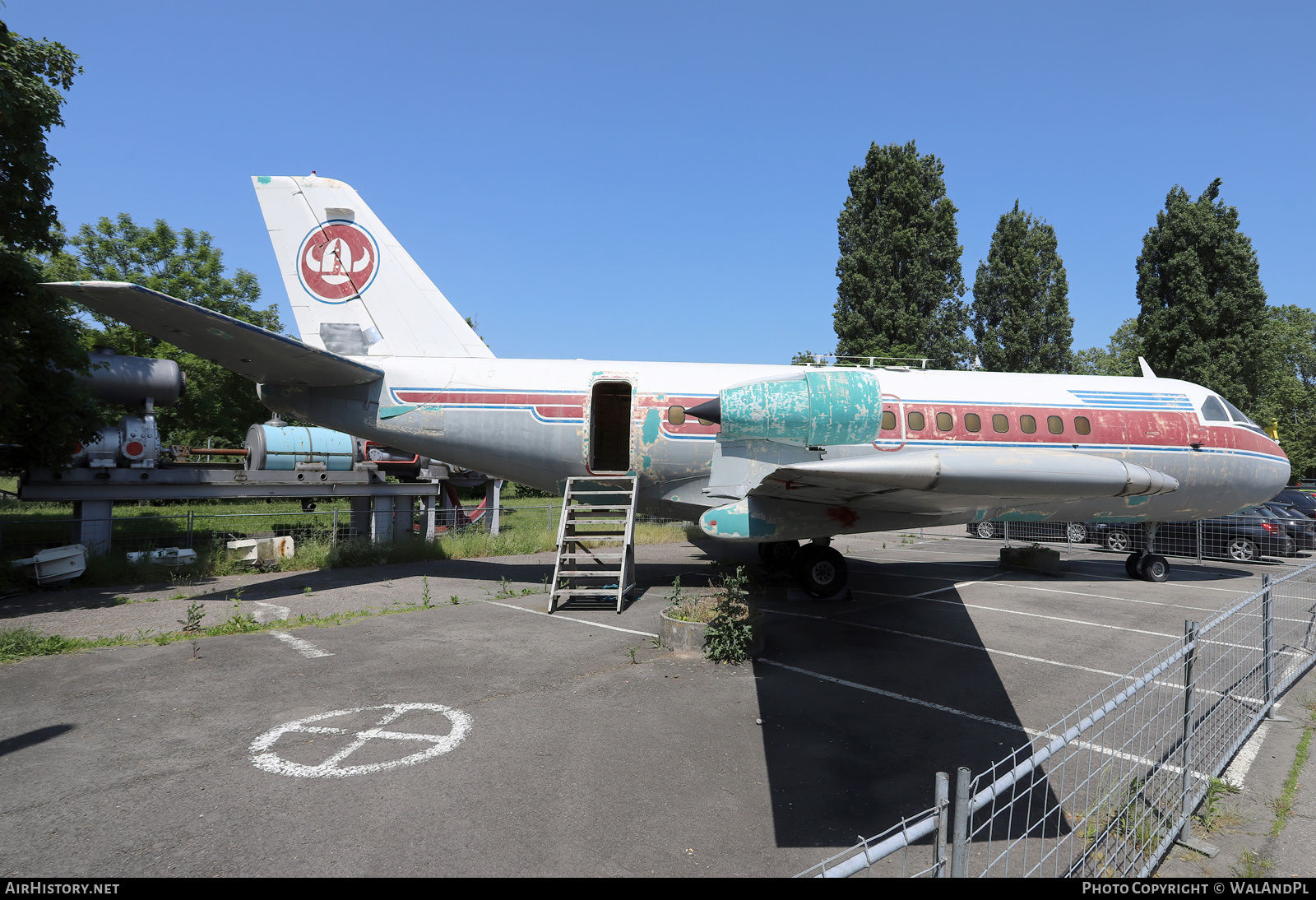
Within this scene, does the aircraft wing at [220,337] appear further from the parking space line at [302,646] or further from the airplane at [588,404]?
the parking space line at [302,646]

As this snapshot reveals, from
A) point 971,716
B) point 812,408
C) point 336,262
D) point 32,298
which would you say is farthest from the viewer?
point 336,262

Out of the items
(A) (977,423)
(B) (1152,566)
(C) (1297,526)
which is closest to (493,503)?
(A) (977,423)

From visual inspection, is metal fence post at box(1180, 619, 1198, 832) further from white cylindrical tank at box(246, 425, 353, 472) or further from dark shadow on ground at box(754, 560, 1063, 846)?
white cylindrical tank at box(246, 425, 353, 472)

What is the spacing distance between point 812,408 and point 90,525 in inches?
600

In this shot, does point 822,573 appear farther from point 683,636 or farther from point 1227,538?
point 1227,538

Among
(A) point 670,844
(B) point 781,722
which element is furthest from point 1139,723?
(A) point 670,844

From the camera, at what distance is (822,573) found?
39.4 feet

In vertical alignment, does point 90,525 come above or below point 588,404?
below

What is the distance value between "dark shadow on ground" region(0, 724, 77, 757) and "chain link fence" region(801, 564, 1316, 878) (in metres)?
6.68

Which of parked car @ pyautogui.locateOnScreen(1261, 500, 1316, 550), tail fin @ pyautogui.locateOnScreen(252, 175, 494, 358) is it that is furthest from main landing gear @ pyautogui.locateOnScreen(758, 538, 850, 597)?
parked car @ pyautogui.locateOnScreen(1261, 500, 1316, 550)

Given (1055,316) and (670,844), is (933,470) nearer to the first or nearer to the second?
(670,844)

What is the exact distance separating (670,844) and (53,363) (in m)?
14.7

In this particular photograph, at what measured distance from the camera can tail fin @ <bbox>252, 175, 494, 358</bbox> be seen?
41.2ft

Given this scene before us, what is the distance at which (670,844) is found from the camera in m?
4.11
